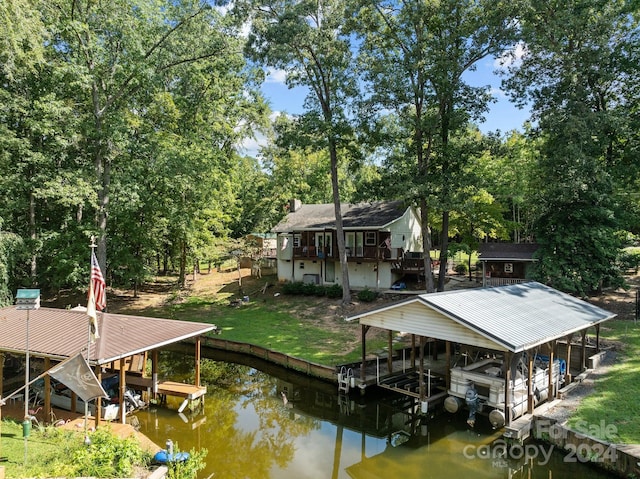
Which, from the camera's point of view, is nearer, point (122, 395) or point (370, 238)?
point (122, 395)

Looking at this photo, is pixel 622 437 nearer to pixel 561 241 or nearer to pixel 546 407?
pixel 546 407

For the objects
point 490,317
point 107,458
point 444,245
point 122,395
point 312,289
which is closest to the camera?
point 107,458

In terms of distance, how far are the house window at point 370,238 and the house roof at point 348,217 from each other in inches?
35.1

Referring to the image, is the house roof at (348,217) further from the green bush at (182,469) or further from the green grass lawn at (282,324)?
the green bush at (182,469)

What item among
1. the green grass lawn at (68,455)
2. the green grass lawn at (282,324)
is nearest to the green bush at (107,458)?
the green grass lawn at (68,455)

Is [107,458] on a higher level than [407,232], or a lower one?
lower

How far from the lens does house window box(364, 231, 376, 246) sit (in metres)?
32.7

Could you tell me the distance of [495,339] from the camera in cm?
1216

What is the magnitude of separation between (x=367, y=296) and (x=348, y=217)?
7.56 metres

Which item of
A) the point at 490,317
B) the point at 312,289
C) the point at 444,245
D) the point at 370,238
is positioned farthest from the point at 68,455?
the point at 370,238

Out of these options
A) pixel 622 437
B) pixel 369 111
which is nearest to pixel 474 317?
pixel 622 437

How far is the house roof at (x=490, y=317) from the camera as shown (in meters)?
12.8

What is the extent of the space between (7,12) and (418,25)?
2134 cm

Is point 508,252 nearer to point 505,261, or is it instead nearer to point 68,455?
point 505,261
